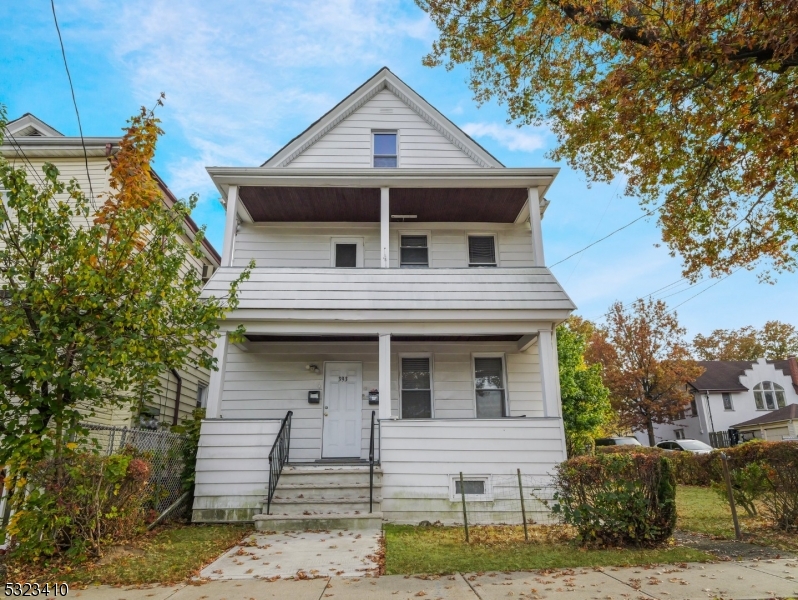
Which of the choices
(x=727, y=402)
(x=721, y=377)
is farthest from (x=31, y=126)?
(x=721, y=377)

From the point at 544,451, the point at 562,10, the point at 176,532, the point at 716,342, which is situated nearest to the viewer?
the point at 562,10

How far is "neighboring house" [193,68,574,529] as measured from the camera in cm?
885

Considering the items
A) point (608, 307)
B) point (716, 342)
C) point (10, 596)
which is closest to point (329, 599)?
point (10, 596)

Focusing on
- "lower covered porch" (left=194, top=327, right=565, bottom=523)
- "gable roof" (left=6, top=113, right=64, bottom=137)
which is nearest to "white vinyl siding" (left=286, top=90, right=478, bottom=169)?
"lower covered porch" (left=194, top=327, right=565, bottom=523)

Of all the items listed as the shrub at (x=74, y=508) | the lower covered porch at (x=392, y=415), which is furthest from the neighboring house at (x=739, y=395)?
the shrub at (x=74, y=508)

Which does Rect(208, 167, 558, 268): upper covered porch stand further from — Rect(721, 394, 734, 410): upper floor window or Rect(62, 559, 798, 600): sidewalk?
Rect(721, 394, 734, 410): upper floor window

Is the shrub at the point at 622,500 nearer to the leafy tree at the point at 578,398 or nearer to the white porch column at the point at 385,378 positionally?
the white porch column at the point at 385,378

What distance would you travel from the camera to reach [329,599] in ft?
15.0

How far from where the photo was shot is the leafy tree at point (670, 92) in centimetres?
555

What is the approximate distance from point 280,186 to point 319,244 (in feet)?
6.21

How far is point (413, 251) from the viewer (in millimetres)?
12102

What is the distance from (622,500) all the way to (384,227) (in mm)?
6674

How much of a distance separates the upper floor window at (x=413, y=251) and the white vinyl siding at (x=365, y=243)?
0.11 meters

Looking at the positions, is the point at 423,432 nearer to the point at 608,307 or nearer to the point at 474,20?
the point at 474,20
